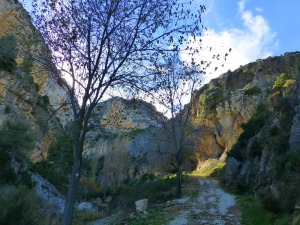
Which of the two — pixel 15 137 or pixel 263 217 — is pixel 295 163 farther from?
pixel 15 137

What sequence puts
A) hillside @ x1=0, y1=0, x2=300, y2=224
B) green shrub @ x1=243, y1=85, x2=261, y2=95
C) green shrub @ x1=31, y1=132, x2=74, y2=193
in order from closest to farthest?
hillside @ x1=0, y1=0, x2=300, y2=224 < green shrub @ x1=31, y1=132, x2=74, y2=193 < green shrub @ x1=243, y1=85, x2=261, y2=95

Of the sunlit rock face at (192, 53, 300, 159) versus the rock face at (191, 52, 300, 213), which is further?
the sunlit rock face at (192, 53, 300, 159)

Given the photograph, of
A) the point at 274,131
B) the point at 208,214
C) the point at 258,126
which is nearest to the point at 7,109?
the point at 208,214

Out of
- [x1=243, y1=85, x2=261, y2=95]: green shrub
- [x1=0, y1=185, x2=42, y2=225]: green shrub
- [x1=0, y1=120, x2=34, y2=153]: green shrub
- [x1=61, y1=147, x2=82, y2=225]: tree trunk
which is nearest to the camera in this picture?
[x1=0, y1=185, x2=42, y2=225]: green shrub

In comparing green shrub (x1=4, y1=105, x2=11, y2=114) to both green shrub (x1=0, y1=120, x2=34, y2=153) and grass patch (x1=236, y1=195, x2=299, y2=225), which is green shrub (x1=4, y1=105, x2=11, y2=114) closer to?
green shrub (x1=0, y1=120, x2=34, y2=153)

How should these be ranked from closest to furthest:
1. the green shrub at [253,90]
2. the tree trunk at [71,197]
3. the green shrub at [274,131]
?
the tree trunk at [71,197]
the green shrub at [274,131]
the green shrub at [253,90]

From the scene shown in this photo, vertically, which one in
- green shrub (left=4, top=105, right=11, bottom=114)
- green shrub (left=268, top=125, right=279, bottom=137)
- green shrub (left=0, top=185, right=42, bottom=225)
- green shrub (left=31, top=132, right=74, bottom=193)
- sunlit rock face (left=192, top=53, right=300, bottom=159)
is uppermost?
sunlit rock face (left=192, top=53, right=300, bottom=159)

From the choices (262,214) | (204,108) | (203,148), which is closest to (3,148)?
(262,214)

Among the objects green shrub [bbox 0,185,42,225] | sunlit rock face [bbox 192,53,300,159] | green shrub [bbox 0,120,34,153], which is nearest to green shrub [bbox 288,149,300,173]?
green shrub [bbox 0,185,42,225]

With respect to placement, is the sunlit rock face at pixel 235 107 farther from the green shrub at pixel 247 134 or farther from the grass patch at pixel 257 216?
the grass patch at pixel 257 216

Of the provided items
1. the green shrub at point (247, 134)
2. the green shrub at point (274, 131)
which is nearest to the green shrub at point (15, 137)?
the green shrub at point (274, 131)

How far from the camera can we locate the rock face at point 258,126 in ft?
Result: 44.1

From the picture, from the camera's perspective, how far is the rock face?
13430mm

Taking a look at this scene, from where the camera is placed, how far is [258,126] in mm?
30141
